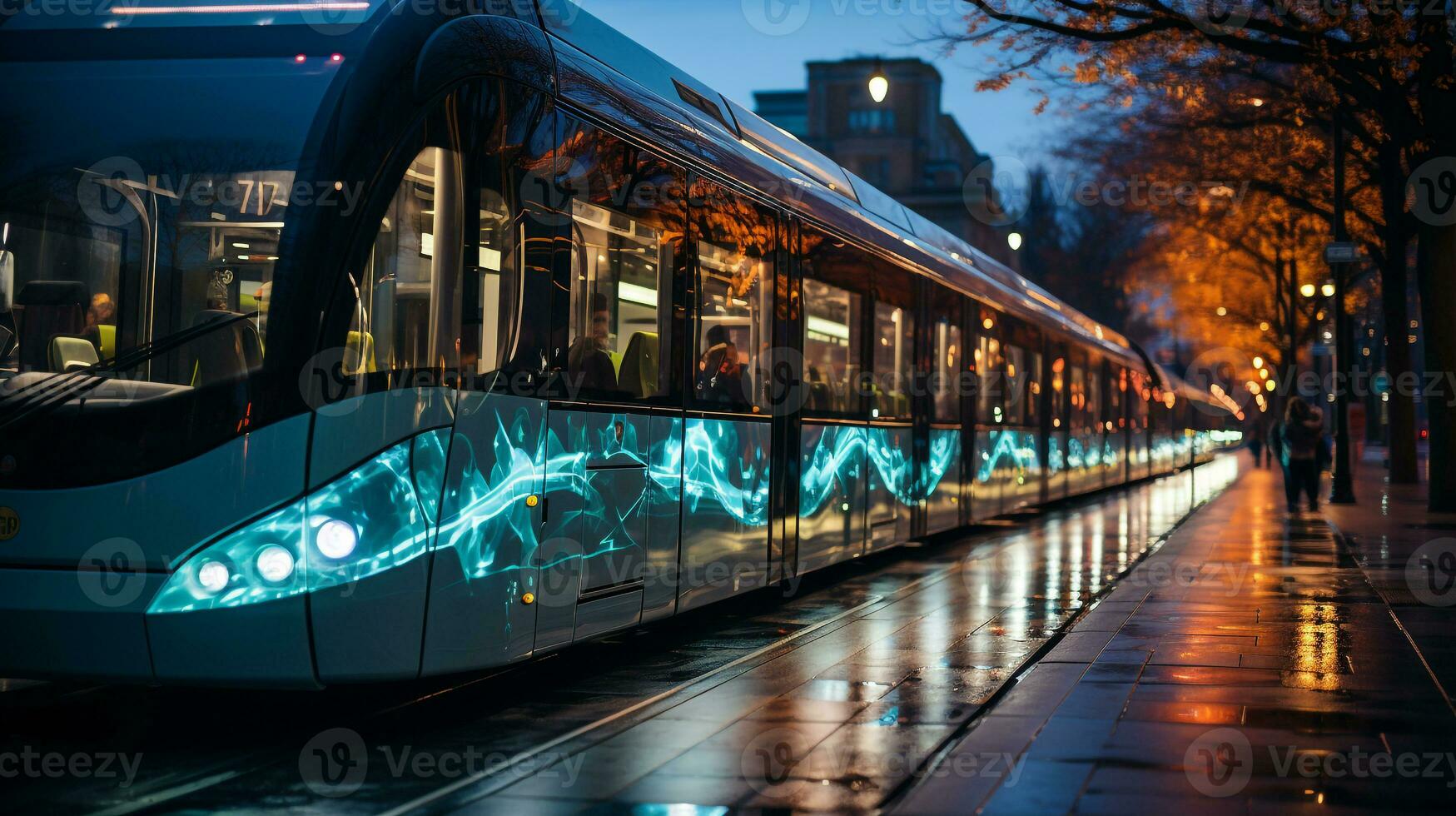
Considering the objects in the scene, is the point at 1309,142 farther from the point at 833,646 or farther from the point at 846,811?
the point at 846,811

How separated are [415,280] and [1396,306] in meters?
24.0

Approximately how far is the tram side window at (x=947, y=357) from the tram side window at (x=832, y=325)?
125 inches

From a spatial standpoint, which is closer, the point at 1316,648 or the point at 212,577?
the point at 212,577

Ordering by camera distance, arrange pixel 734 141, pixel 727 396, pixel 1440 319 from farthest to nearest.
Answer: pixel 1440 319 → pixel 734 141 → pixel 727 396

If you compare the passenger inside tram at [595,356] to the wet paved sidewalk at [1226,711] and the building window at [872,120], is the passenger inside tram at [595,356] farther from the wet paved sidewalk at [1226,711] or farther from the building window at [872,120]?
the building window at [872,120]

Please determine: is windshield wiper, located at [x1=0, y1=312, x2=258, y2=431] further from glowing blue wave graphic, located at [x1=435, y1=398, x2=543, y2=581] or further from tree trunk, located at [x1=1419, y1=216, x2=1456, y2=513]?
tree trunk, located at [x1=1419, y1=216, x2=1456, y2=513]

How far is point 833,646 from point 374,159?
4674 mm

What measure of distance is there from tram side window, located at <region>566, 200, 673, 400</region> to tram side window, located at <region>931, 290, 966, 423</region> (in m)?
7.94

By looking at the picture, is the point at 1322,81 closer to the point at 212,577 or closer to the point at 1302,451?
the point at 1302,451

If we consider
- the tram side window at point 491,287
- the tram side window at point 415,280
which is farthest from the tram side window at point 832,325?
the tram side window at point 415,280

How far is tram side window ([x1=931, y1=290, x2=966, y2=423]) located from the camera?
55.6 ft

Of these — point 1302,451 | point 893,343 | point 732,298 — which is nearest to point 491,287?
point 732,298

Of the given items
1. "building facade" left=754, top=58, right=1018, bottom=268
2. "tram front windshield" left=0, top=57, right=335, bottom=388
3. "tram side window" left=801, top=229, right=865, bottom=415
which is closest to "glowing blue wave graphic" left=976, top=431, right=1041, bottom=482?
"tram side window" left=801, top=229, right=865, bottom=415

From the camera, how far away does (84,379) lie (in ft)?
21.6
